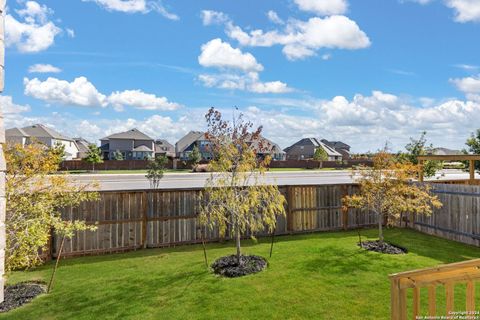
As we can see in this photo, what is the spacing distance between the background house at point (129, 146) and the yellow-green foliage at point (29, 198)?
191 ft

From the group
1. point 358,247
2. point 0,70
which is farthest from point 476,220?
point 0,70

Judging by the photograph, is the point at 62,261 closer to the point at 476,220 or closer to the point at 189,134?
the point at 476,220

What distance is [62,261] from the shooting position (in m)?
9.06

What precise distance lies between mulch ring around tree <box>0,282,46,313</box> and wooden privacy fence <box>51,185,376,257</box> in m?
1.96

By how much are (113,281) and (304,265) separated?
489 centimetres

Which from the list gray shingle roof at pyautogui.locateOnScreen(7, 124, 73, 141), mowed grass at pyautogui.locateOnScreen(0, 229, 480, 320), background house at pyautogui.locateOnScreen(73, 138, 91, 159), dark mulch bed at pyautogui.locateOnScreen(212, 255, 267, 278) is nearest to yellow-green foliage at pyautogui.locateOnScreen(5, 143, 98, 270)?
mowed grass at pyautogui.locateOnScreen(0, 229, 480, 320)

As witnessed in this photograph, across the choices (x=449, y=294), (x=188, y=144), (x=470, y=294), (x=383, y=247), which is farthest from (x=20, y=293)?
(x=188, y=144)

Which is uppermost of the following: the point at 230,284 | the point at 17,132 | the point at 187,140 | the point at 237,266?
the point at 17,132

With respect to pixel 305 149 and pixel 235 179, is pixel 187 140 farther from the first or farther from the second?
pixel 235 179

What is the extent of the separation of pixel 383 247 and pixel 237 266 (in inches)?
190

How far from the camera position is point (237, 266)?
8367 mm

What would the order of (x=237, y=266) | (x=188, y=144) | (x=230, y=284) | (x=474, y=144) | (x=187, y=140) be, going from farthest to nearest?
(x=187, y=140)
(x=188, y=144)
(x=474, y=144)
(x=237, y=266)
(x=230, y=284)

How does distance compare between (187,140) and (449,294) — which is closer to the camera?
(449,294)

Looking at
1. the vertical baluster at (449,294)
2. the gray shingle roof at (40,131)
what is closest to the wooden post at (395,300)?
the vertical baluster at (449,294)
